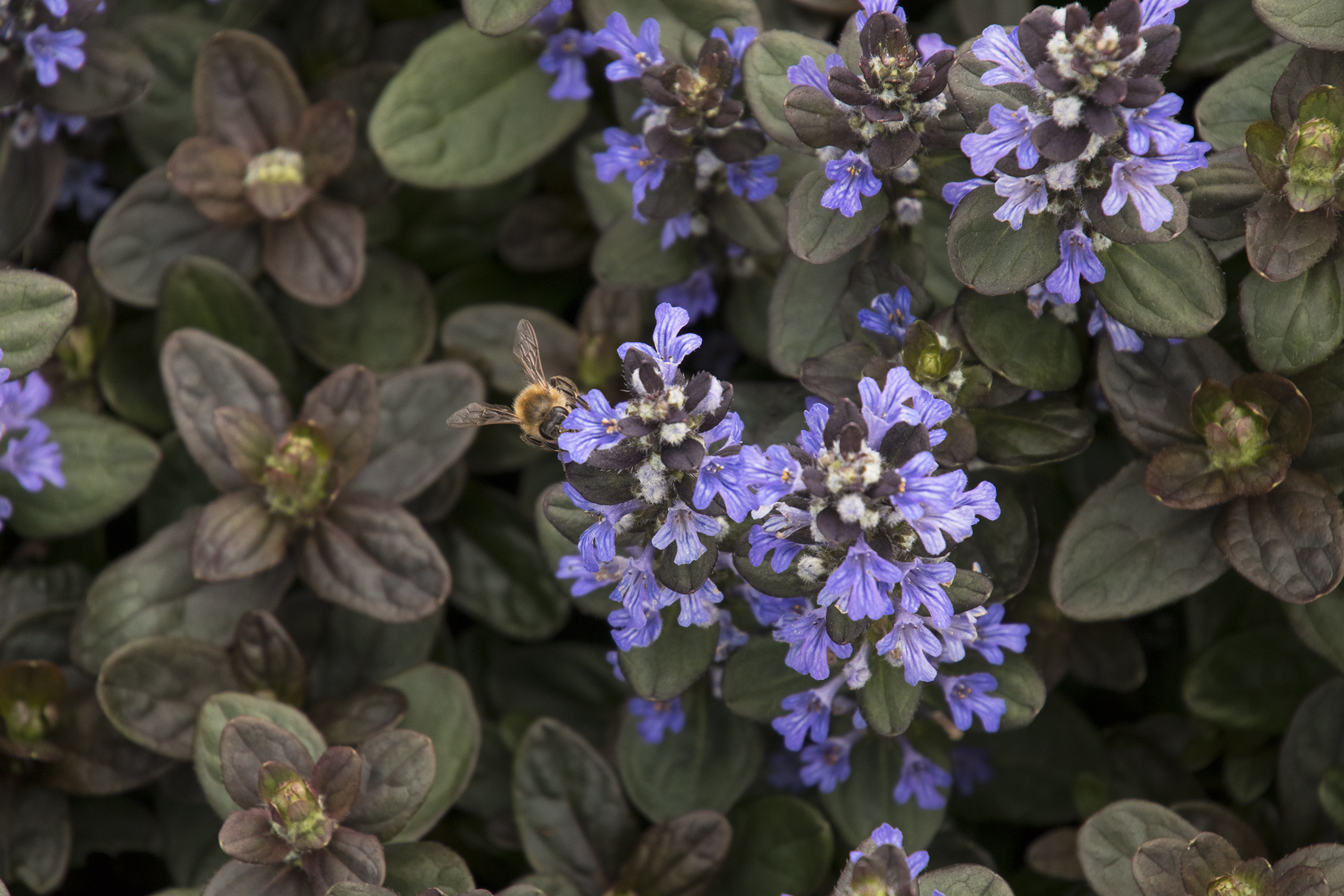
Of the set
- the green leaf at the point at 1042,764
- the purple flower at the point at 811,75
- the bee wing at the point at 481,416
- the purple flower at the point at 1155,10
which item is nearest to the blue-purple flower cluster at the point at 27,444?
the bee wing at the point at 481,416

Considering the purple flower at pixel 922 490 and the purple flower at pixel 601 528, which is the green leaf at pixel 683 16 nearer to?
the purple flower at pixel 601 528

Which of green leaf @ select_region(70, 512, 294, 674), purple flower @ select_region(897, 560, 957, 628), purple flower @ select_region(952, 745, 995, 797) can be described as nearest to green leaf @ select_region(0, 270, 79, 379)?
Result: green leaf @ select_region(70, 512, 294, 674)

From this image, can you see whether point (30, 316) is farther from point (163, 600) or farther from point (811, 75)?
point (811, 75)

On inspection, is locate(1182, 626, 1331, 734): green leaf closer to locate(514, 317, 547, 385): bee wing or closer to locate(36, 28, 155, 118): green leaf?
locate(514, 317, 547, 385): bee wing

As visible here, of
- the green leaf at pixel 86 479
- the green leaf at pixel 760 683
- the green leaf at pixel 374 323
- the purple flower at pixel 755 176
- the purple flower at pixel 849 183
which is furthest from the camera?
the green leaf at pixel 374 323

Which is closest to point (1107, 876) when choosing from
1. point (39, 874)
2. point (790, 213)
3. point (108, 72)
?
point (790, 213)

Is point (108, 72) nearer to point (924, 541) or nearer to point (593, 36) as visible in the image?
point (593, 36)

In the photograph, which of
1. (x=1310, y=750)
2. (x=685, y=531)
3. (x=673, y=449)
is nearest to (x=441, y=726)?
(x=685, y=531)
